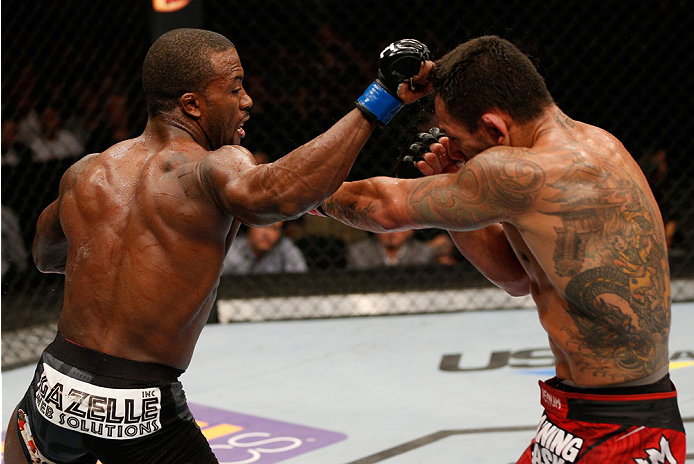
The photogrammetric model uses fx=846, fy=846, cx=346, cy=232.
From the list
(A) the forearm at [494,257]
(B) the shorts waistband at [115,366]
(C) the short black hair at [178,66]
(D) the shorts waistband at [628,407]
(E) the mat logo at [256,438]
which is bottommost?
(E) the mat logo at [256,438]

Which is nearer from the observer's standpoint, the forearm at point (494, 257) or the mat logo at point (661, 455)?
the mat logo at point (661, 455)

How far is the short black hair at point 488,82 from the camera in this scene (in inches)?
61.5

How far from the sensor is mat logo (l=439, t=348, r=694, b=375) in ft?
11.7

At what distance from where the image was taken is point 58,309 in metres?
4.76

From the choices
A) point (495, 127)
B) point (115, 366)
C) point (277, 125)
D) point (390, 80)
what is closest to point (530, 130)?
point (495, 127)

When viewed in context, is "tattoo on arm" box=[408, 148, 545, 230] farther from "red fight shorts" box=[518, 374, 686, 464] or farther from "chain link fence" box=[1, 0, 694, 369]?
"chain link fence" box=[1, 0, 694, 369]

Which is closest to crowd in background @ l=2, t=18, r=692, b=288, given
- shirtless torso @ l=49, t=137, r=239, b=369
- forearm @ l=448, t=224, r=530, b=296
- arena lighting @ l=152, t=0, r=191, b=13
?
arena lighting @ l=152, t=0, r=191, b=13

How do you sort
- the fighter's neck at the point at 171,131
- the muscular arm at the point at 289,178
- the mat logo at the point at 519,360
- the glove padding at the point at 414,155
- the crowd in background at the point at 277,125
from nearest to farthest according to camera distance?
the muscular arm at the point at 289,178
the fighter's neck at the point at 171,131
the glove padding at the point at 414,155
the mat logo at the point at 519,360
the crowd in background at the point at 277,125

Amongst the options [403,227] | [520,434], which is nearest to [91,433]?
[403,227]

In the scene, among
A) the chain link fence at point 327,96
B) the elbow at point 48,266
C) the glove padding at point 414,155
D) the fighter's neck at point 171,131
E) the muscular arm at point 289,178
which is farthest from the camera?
the chain link fence at point 327,96

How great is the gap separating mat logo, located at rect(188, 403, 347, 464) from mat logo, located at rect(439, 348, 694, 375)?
89 cm

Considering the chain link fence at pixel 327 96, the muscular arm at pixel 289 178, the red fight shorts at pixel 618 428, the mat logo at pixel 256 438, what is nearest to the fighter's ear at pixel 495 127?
the muscular arm at pixel 289 178

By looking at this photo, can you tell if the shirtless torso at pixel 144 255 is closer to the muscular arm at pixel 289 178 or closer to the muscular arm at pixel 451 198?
the muscular arm at pixel 289 178

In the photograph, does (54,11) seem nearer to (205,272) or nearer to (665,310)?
(205,272)
